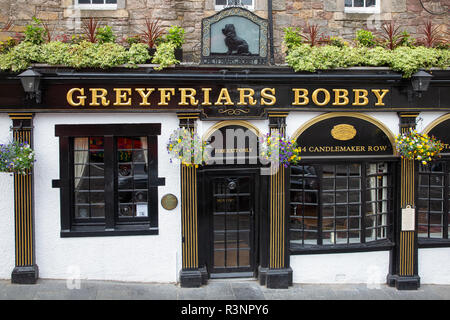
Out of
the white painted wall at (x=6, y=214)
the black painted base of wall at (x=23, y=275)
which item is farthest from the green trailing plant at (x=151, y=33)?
the black painted base of wall at (x=23, y=275)

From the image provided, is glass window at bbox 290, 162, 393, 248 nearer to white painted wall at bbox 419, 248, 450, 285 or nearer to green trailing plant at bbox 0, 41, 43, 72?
white painted wall at bbox 419, 248, 450, 285

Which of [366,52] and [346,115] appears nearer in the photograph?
[366,52]

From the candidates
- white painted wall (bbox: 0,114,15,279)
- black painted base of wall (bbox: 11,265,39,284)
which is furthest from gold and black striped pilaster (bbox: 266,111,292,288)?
white painted wall (bbox: 0,114,15,279)

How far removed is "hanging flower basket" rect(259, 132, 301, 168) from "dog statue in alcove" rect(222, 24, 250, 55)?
1.65 metres

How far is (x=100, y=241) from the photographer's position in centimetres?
715

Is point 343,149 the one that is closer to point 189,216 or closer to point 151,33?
point 189,216

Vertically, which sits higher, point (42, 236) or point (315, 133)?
point (315, 133)

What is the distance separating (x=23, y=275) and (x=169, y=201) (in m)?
2.82

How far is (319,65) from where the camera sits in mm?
7039

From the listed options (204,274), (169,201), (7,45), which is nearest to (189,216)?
(169,201)

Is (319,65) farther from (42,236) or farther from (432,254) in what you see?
(42,236)

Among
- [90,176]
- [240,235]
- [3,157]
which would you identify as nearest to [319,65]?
[240,235]

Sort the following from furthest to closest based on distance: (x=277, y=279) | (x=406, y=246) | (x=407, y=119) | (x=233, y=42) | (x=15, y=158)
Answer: (x=406, y=246) < (x=407, y=119) < (x=277, y=279) < (x=233, y=42) < (x=15, y=158)

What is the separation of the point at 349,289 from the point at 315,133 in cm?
296
